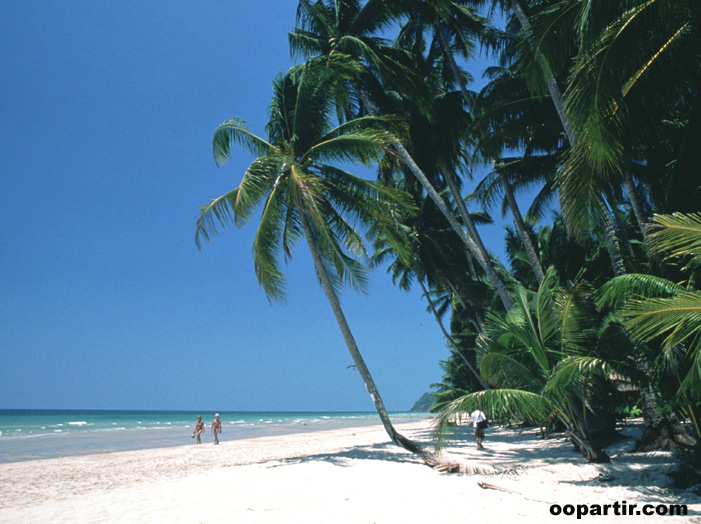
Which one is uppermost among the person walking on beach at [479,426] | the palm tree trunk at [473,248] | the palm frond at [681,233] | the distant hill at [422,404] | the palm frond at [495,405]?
the palm tree trunk at [473,248]

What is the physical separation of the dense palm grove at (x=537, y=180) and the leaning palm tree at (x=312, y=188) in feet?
0.15

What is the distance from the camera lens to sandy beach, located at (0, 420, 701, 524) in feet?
16.5

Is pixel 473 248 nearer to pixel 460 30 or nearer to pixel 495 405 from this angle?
pixel 495 405

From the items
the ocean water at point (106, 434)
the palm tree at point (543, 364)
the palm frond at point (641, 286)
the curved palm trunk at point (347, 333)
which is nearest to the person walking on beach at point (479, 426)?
the curved palm trunk at point (347, 333)

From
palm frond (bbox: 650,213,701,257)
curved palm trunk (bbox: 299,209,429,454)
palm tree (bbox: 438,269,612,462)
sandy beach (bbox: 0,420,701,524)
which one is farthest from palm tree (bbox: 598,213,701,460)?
curved palm trunk (bbox: 299,209,429,454)

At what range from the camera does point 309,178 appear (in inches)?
364

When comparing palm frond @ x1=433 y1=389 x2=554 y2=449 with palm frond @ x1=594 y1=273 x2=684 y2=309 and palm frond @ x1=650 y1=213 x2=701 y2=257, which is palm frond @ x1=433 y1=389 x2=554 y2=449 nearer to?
palm frond @ x1=594 y1=273 x2=684 y2=309

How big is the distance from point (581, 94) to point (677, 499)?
5037 mm

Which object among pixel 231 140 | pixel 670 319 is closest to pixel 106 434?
pixel 231 140

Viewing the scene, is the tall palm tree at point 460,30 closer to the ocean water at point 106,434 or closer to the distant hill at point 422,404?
the ocean water at point 106,434

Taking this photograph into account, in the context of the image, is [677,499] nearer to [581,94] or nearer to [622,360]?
[622,360]

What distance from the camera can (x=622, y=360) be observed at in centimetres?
620

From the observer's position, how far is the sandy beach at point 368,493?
5.02 metres

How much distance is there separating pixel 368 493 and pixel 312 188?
6.13 m
